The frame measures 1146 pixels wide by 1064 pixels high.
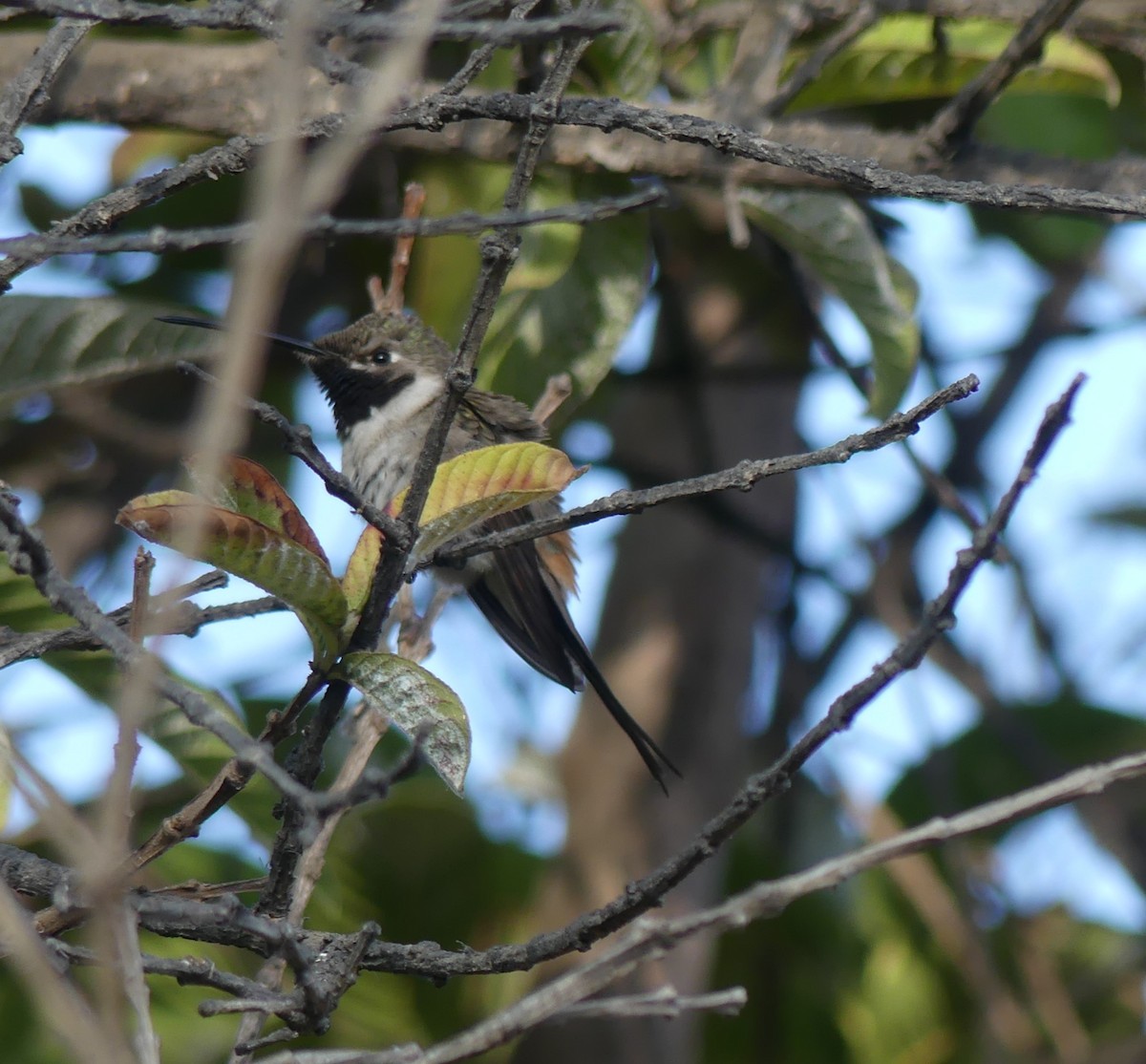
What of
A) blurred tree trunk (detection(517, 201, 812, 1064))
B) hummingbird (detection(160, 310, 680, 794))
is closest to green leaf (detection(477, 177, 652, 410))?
hummingbird (detection(160, 310, 680, 794))

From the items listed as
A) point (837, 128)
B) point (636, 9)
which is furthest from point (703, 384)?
point (636, 9)

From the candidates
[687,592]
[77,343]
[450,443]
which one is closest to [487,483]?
[77,343]

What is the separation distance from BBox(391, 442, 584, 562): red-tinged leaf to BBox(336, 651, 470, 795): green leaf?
227 mm

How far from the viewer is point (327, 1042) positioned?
12.0ft

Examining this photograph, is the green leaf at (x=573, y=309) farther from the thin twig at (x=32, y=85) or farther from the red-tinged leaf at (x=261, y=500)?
the red-tinged leaf at (x=261, y=500)

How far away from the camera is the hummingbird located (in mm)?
3695

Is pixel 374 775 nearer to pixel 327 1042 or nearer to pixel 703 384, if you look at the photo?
pixel 327 1042

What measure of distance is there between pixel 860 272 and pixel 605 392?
1.05 m

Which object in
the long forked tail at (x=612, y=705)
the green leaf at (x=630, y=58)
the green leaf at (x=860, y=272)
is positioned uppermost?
the green leaf at (x=630, y=58)

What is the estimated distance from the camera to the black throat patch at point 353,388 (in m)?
4.21

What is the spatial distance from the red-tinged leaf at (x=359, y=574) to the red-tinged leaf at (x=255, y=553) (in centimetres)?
8

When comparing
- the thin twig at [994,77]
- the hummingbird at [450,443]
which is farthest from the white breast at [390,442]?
the thin twig at [994,77]

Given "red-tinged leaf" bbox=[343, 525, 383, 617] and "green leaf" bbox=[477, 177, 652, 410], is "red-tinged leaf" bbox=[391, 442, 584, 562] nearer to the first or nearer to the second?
"red-tinged leaf" bbox=[343, 525, 383, 617]

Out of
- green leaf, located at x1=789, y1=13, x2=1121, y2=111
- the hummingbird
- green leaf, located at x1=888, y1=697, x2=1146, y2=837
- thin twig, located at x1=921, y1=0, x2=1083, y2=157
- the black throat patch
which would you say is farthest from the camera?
green leaf, located at x1=888, y1=697, x2=1146, y2=837
